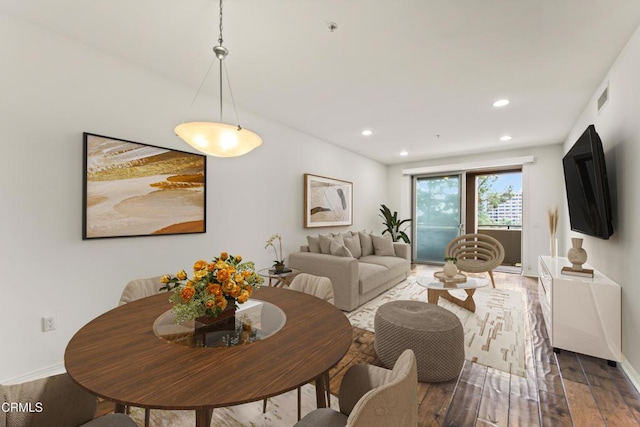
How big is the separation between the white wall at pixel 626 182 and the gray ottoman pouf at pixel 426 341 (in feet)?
4.08

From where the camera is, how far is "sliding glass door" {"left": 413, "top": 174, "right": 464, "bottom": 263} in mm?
6305

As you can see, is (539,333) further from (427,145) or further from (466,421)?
(427,145)

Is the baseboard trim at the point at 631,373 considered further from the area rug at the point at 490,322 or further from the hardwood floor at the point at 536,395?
the area rug at the point at 490,322

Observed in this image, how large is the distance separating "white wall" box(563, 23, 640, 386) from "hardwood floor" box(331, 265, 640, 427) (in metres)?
0.25

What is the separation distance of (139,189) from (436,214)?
5.98 m

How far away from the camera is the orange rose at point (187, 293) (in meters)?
1.21

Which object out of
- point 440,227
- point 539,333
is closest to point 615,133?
point 539,333

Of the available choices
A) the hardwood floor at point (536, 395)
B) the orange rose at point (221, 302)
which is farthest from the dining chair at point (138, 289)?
the hardwood floor at point (536, 395)

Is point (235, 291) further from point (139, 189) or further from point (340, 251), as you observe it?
point (340, 251)

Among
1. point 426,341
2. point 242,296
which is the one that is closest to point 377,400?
point 242,296

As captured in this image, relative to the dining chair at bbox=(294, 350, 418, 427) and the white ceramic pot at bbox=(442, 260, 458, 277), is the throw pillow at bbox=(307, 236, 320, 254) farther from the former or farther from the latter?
the dining chair at bbox=(294, 350, 418, 427)

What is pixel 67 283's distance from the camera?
2.14 meters

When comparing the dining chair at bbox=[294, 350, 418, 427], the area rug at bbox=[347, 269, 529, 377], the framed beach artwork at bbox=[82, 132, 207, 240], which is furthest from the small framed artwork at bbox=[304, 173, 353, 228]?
the dining chair at bbox=[294, 350, 418, 427]

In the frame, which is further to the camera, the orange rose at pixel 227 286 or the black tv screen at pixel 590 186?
the black tv screen at pixel 590 186
